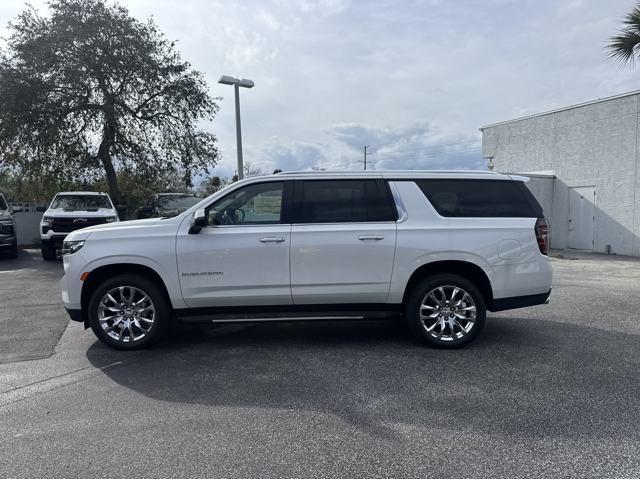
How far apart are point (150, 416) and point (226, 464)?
39.8 inches

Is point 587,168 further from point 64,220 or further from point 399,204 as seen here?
point 64,220

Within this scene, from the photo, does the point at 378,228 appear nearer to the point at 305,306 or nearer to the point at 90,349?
the point at 305,306

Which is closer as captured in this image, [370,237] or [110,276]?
[370,237]

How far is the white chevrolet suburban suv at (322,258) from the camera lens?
5.12 m

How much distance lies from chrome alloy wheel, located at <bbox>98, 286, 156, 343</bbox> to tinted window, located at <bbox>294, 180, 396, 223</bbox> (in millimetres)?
1917

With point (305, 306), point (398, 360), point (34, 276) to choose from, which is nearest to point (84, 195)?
point (34, 276)

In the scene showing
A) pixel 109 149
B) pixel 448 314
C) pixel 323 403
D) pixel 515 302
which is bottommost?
pixel 323 403

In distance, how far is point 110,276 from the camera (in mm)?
5285

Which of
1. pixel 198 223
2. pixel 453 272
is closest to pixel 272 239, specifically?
pixel 198 223

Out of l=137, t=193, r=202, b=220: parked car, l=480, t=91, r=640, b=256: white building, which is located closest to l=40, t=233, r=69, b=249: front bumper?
l=137, t=193, r=202, b=220: parked car

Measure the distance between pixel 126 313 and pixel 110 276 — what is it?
45 cm

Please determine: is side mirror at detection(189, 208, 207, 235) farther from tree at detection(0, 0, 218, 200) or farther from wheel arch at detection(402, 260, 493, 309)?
tree at detection(0, 0, 218, 200)

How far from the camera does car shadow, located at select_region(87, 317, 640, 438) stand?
12.2 feet

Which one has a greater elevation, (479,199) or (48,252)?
(479,199)
